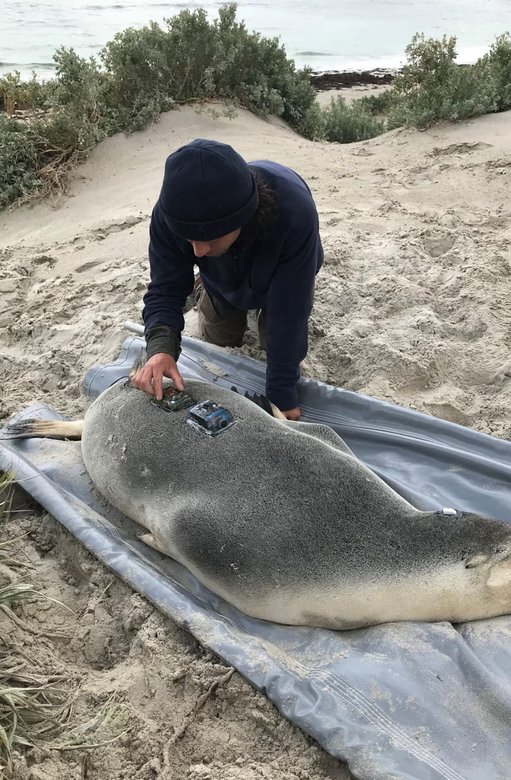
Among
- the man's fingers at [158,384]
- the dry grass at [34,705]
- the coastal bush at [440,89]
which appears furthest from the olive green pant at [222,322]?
the coastal bush at [440,89]

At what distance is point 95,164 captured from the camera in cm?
723

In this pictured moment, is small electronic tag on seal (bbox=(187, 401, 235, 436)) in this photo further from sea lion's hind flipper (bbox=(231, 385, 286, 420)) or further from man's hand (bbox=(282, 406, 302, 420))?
man's hand (bbox=(282, 406, 302, 420))

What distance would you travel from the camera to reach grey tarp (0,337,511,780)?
7.17 ft

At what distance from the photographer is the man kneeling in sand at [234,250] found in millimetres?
2709

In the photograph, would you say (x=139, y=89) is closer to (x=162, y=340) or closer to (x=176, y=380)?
(x=162, y=340)

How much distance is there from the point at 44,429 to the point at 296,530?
1767 millimetres

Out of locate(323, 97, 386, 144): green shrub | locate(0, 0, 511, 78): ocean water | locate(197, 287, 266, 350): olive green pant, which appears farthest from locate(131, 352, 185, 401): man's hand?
locate(0, 0, 511, 78): ocean water

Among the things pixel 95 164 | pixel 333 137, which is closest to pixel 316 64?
pixel 333 137

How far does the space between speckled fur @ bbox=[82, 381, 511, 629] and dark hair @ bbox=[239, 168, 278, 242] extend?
2.87 feet

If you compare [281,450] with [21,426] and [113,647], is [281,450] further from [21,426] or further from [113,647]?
[21,426]

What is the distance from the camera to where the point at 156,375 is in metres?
3.29

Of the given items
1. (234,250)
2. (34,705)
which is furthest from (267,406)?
(34,705)

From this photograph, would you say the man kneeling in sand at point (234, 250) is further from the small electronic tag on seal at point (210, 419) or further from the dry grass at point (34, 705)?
the dry grass at point (34, 705)

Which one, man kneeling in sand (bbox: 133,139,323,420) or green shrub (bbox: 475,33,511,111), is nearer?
man kneeling in sand (bbox: 133,139,323,420)
